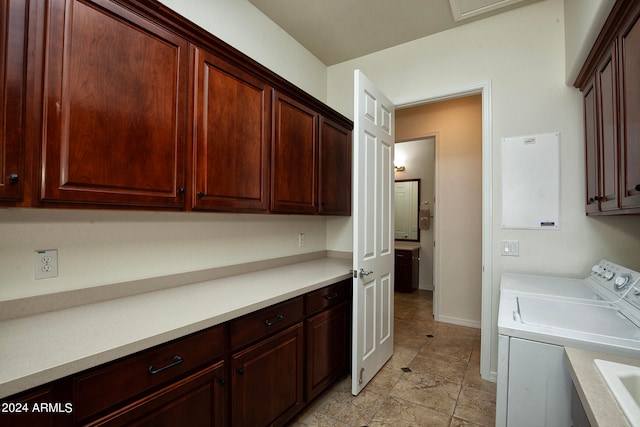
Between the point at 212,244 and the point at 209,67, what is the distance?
42.2 inches

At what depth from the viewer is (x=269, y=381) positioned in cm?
155

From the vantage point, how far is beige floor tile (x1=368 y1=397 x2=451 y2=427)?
6.02ft

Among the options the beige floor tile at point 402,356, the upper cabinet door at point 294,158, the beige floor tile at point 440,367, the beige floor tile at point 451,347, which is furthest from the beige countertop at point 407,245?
Result: the upper cabinet door at point 294,158

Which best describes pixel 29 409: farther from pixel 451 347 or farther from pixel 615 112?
pixel 451 347

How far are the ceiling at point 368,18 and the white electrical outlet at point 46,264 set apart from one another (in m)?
2.19

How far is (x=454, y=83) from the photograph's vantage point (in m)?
2.53

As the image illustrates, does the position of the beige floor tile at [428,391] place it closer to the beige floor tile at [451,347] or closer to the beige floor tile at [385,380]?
the beige floor tile at [385,380]

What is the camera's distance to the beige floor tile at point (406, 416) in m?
1.84

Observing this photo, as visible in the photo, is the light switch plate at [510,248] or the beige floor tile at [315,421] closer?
the beige floor tile at [315,421]

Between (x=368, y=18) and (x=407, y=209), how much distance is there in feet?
11.4

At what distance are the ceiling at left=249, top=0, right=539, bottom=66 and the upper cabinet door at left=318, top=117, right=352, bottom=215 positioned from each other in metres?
0.82

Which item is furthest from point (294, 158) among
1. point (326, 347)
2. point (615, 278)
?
point (615, 278)

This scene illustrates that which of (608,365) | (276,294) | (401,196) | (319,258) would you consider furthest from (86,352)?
(401,196)

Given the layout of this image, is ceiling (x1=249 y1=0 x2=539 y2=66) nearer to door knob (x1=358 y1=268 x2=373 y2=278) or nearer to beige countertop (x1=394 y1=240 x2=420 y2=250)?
door knob (x1=358 y1=268 x2=373 y2=278)
